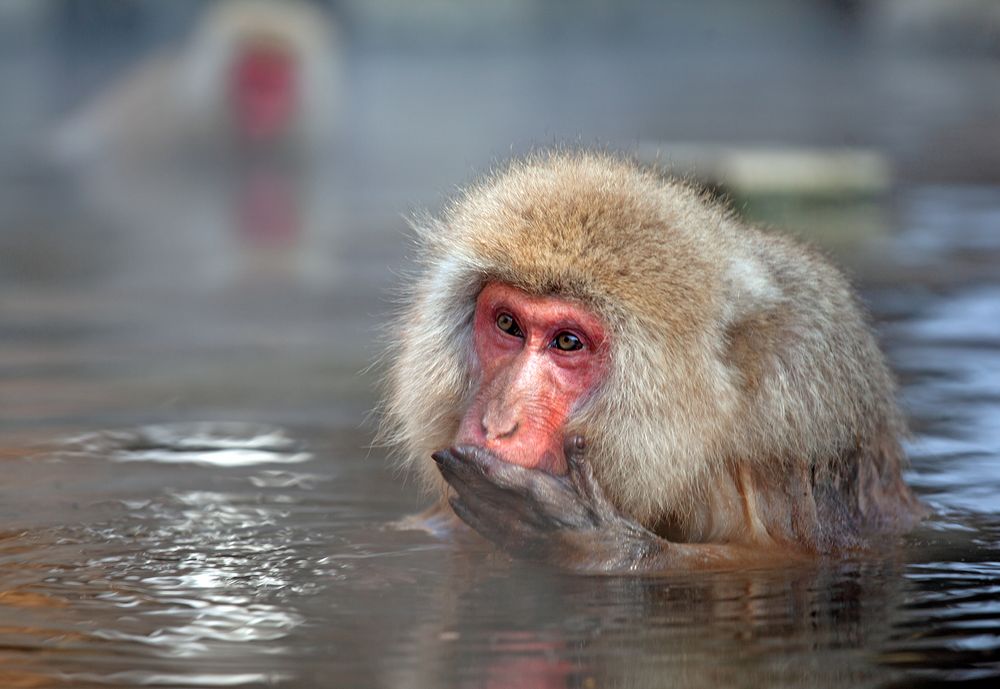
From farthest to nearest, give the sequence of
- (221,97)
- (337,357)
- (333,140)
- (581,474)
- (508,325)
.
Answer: (333,140), (221,97), (337,357), (508,325), (581,474)

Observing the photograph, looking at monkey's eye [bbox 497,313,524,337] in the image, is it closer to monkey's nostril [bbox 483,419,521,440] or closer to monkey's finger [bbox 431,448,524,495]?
monkey's nostril [bbox 483,419,521,440]

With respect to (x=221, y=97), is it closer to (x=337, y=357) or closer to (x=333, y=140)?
(x=333, y=140)

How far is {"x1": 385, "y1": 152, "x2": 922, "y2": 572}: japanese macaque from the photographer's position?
4.60m

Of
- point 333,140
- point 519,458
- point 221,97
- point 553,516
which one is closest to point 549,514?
point 553,516

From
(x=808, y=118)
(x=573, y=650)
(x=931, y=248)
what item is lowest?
(x=573, y=650)

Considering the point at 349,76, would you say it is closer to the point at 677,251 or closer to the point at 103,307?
the point at 103,307

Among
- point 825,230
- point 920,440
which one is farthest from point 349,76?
point 920,440

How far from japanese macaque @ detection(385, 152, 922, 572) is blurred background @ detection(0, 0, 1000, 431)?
880 mm

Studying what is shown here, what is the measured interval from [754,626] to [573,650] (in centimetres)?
50

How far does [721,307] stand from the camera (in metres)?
4.78

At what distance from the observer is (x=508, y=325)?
4887mm

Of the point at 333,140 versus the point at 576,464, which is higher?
the point at 333,140

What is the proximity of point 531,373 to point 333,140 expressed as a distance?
14.7 metres

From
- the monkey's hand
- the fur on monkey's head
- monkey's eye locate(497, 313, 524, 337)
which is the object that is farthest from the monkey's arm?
monkey's eye locate(497, 313, 524, 337)
